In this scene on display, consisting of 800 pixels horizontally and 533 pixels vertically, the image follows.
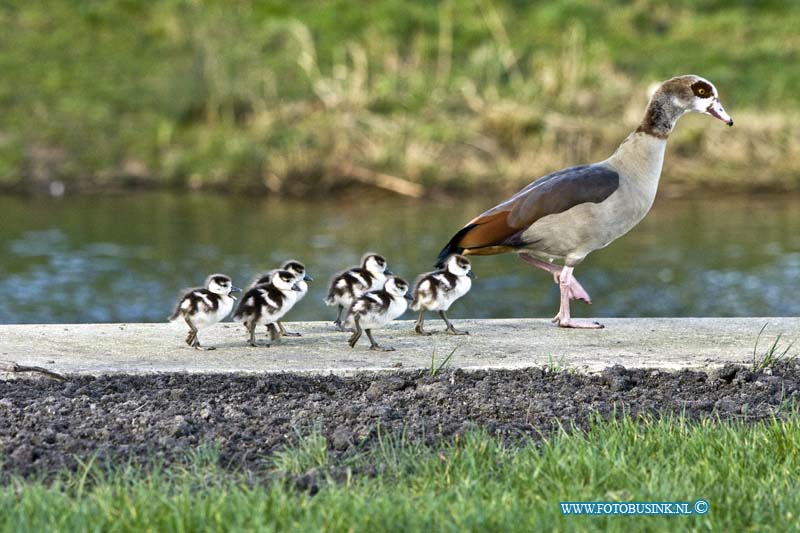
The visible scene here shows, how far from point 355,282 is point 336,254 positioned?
886 cm

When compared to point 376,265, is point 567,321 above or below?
below

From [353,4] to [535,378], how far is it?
2435 cm

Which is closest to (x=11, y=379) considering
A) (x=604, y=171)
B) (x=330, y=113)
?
(x=604, y=171)

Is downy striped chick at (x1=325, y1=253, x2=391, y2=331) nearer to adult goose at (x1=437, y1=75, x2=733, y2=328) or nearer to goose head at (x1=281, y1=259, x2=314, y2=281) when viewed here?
goose head at (x1=281, y1=259, x2=314, y2=281)

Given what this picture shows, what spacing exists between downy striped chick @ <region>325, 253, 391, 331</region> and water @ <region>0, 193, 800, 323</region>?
206 inches

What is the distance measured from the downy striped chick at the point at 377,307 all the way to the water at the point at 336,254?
6.11 m

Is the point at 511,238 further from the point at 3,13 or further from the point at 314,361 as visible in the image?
the point at 3,13

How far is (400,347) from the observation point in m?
7.33

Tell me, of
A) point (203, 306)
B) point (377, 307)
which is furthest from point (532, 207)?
point (203, 306)

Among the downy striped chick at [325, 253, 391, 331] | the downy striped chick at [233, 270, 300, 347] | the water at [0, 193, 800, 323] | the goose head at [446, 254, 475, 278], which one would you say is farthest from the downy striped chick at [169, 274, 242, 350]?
the water at [0, 193, 800, 323]

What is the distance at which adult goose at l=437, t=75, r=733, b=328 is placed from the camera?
8266mm

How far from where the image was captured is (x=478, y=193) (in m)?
22.4

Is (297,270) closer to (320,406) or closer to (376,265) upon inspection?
(376,265)

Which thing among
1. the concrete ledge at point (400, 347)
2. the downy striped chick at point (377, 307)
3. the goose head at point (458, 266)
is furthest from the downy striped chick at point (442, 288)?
the downy striped chick at point (377, 307)
